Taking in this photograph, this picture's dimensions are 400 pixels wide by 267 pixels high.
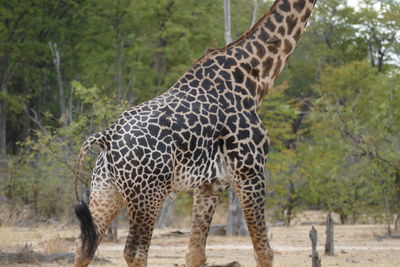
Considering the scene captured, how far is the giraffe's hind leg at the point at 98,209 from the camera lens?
695 cm

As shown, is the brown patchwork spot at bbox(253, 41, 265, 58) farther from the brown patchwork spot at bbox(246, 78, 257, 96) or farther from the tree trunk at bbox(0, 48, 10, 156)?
the tree trunk at bbox(0, 48, 10, 156)

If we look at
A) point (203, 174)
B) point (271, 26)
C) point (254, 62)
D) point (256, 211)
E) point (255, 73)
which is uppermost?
point (271, 26)

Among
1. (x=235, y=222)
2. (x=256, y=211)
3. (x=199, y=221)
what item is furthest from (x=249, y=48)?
(x=235, y=222)

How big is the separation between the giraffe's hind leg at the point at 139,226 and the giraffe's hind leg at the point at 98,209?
1.10 ft

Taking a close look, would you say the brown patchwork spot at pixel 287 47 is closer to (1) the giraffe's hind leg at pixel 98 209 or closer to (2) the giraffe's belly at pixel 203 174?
(2) the giraffe's belly at pixel 203 174

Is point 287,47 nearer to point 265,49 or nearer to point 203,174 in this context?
point 265,49

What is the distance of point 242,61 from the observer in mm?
8008

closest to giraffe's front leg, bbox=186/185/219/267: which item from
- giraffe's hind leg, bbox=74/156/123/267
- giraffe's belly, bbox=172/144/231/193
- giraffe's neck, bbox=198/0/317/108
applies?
giraffe's belly, bbox=172/144/231/193

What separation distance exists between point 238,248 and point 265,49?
22.2 ft

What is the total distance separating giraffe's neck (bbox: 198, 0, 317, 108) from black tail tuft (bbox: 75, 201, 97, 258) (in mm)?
2269

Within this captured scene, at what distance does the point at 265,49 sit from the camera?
8.12 m

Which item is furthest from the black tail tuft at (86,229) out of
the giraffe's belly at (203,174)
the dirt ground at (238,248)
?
the dirt ground at (238,248)

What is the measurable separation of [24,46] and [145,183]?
2554cm

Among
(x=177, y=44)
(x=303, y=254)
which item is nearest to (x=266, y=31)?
(x=303, y=254)
